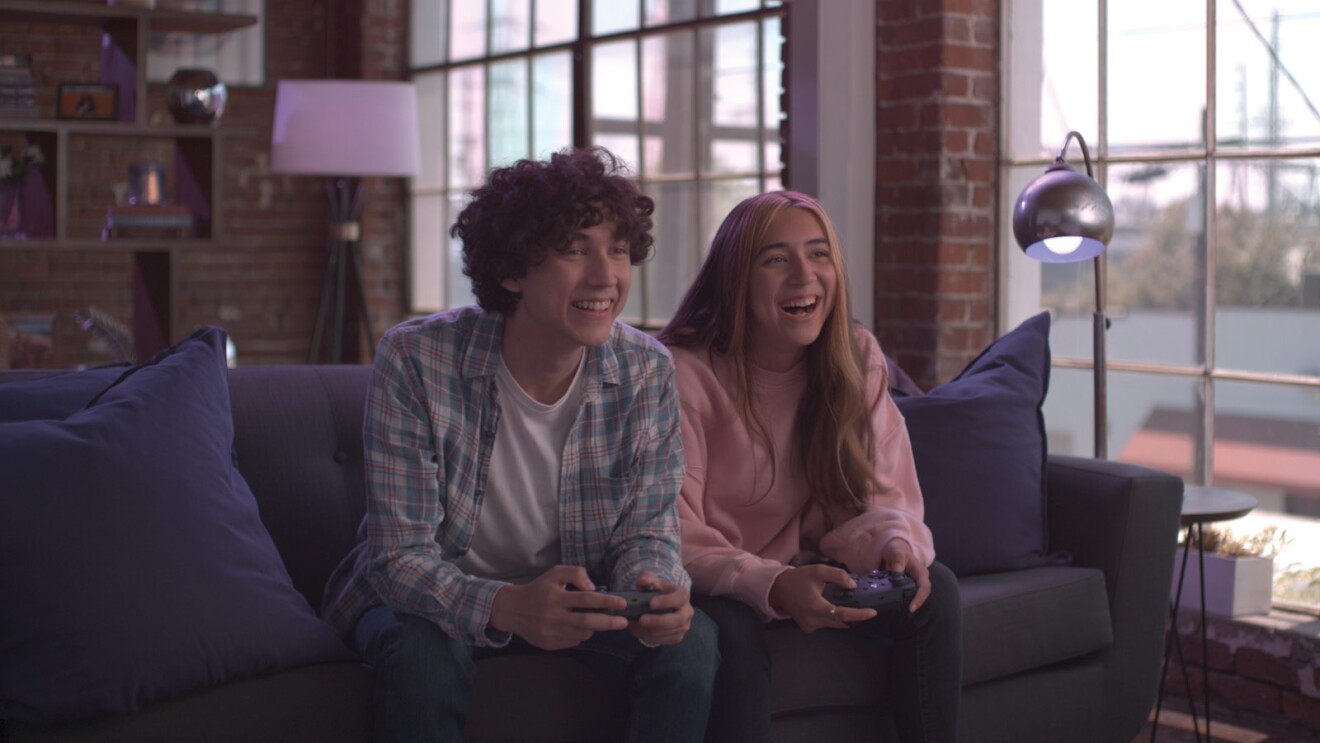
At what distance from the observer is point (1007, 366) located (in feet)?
9.44

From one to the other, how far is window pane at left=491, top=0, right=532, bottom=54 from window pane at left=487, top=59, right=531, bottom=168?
0.23 feet

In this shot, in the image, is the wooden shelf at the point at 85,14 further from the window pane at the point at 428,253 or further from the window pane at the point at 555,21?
the window pane at the point at 428,253

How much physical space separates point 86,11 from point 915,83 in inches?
105

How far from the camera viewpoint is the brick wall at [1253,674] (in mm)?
3211

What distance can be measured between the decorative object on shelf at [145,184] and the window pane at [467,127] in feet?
4.39

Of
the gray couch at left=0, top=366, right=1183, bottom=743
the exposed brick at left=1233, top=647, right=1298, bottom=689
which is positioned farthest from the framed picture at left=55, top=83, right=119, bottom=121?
the exposed brick at left=1233, top=647, right=1298, bottom=689

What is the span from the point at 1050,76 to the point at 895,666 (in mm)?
2031

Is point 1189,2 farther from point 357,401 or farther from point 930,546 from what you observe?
point 357,401

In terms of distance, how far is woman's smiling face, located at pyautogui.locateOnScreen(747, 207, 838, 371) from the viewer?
2.36m

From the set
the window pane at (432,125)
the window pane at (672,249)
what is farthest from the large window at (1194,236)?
the window pane at (432,125)

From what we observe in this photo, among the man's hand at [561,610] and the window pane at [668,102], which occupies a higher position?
the window pane at [668,102]

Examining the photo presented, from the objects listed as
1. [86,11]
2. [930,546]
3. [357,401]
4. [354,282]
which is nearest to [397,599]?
[357,401]

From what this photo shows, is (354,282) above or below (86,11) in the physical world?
below

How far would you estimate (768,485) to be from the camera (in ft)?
7.85
